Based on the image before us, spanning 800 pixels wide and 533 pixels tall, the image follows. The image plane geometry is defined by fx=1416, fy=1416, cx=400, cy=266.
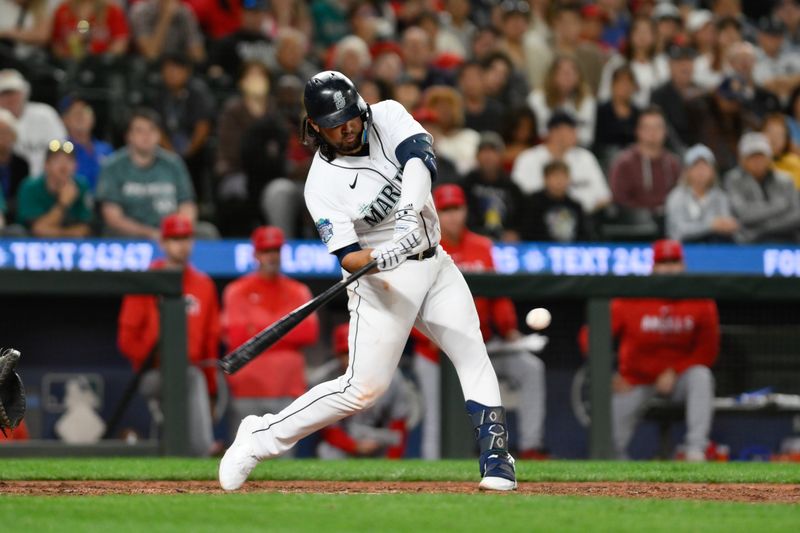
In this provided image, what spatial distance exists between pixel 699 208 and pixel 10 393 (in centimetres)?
656

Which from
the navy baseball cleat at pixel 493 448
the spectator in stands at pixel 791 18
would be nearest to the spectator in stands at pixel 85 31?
the navy baseball cleat at pixel 493 448

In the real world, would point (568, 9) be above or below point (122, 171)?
above

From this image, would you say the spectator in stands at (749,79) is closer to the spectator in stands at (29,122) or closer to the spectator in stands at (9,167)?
the spectator in stands at (29,122)

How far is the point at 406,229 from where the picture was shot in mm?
6082

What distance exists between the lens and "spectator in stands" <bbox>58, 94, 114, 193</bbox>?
11.2 meters

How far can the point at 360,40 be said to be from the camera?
13156mm

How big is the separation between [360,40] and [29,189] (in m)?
3.95

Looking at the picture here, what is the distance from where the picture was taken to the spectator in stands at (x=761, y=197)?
11.6 m

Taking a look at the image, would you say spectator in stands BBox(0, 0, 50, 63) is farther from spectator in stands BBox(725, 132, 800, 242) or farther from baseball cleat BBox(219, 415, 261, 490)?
baseball cleat BBox(219, 415, 261, 490)

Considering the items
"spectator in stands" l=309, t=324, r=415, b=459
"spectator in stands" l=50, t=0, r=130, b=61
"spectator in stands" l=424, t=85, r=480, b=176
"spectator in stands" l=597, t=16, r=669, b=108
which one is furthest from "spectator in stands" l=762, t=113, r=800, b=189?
"spectator in stands" l=50, t=0, r=130, b=61

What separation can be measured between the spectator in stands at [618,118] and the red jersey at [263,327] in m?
3.99

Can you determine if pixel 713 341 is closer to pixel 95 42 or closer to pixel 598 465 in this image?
pixel 598 465

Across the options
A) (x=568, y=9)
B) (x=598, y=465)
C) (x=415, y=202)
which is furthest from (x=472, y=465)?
(x=568, y=9)

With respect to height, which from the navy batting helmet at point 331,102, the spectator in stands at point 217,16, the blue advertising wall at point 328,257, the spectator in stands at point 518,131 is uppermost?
the spectator in stands at point 217,16
